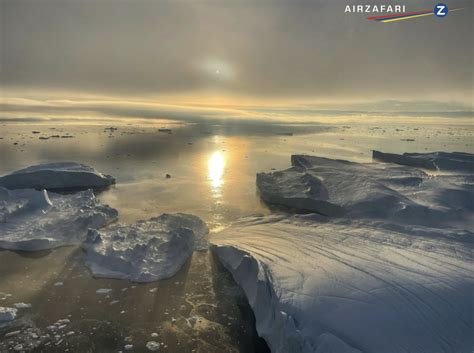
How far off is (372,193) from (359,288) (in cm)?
588

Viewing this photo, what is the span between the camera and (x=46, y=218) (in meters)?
9.55

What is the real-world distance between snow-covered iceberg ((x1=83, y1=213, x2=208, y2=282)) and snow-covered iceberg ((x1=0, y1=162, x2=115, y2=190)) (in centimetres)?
574

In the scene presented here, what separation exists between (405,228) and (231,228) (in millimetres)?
4139

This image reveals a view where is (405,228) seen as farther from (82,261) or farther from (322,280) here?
(82,261)

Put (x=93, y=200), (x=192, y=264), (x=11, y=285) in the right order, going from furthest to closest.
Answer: (x=93, y=200) → (x=192, y=264) → (x=11, y=285)

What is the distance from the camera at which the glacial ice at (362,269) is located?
449 centimetres

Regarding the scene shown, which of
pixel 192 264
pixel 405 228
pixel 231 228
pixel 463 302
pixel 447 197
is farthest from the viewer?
pixel 447 197

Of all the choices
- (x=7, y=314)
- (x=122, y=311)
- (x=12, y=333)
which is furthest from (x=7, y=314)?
(x=122, y=311)

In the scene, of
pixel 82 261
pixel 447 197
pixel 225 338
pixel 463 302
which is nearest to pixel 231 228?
pixel 82 261

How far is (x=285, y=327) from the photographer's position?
15.4ft

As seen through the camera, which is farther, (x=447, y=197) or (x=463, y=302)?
(x=447, y=197)

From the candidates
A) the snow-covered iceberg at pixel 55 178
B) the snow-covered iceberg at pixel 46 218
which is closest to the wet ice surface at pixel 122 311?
the snow-covered iceberg at pixel 46 218

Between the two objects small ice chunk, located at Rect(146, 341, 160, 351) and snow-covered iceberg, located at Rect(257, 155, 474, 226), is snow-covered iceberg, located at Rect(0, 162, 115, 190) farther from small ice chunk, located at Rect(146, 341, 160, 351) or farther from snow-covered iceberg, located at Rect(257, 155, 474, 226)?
small ice chunk, located at Rect(146, 341, 160, 351)

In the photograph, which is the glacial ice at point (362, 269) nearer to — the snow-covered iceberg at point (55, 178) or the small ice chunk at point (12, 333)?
the small ice chunk at point (12, 333)
